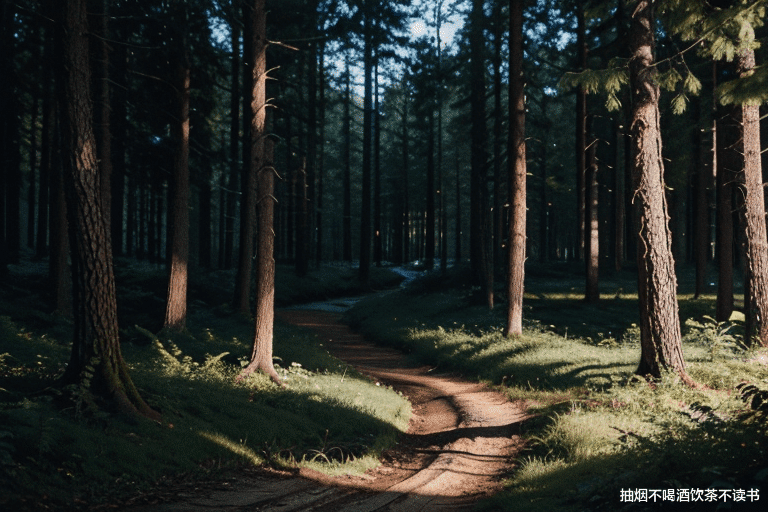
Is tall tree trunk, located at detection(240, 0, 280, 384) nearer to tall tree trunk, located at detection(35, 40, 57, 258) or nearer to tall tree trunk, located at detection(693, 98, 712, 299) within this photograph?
tall tree trunk, located at detection(35, 40, 57, 258)

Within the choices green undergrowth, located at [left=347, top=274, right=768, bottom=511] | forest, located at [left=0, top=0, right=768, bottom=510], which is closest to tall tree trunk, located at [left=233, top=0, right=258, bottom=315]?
forest, located at [left=0, top=0, right=768, bottom=510]

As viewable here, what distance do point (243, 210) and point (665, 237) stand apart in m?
14.9

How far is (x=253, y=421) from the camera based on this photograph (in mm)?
9000

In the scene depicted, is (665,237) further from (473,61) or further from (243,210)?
(473,61)

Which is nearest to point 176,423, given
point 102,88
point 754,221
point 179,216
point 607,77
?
point 179,216

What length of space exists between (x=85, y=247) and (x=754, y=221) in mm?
13518

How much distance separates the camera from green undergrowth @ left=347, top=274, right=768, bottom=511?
210 inches

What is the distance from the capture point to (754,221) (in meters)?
12.8

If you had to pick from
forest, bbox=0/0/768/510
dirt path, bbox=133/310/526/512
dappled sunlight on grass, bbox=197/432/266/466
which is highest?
forest, bbox=0/0/768/510

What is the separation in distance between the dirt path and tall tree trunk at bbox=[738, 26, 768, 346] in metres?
6.21

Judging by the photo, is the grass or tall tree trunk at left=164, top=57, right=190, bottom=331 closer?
the grass

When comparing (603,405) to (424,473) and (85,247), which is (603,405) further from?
(85,247)

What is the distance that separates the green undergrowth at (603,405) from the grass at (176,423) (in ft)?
9.15

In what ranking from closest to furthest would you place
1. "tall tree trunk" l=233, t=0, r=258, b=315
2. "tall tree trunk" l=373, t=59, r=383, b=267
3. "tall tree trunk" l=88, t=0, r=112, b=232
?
"tall tree trunk" l=88, t=0, r=112, b=232 < "tall tree trunk" l=233, t=0, r=258, b=315 < "tall tree trunk" l=373, t=59, r=383, b=267
